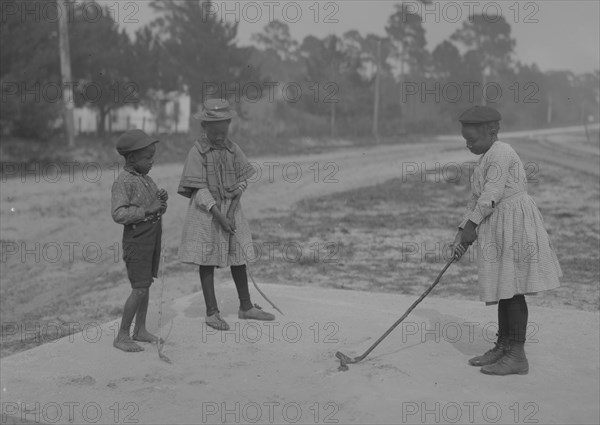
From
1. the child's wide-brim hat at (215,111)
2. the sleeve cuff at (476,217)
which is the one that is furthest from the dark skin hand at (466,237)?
the child's wide-brim hat at (215,111)

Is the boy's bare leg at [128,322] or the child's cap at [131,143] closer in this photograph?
the child's cap at [131,143]

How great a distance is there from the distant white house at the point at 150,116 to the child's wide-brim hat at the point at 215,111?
27.8 meters

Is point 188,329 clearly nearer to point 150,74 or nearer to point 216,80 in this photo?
point 150,74

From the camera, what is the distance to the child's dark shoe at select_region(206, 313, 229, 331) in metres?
5.71

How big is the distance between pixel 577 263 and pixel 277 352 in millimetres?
5428

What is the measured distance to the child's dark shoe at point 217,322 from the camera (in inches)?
225

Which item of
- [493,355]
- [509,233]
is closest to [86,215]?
[493,355]

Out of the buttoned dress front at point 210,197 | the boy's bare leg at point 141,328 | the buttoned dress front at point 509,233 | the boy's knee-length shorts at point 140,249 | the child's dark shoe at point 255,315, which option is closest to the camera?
the buttoned dress front at point 509,233

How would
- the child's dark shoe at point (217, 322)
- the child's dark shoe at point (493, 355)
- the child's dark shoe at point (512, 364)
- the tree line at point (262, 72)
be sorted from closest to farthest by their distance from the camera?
the child's dark shoe at point (512, 364)
the child's dark shoe at point (493, 355)
the child's dark shoe at point (217, 322)
the tree line at point (262, 72)

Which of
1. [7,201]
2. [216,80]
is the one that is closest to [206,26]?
[216,80]

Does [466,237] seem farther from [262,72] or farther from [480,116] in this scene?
[262,72]

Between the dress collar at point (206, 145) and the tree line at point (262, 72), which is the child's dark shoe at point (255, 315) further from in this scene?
the tree line at point (262, 72)

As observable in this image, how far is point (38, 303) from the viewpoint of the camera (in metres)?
9.10

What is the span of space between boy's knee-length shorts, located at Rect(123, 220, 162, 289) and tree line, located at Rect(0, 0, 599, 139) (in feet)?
53.5
